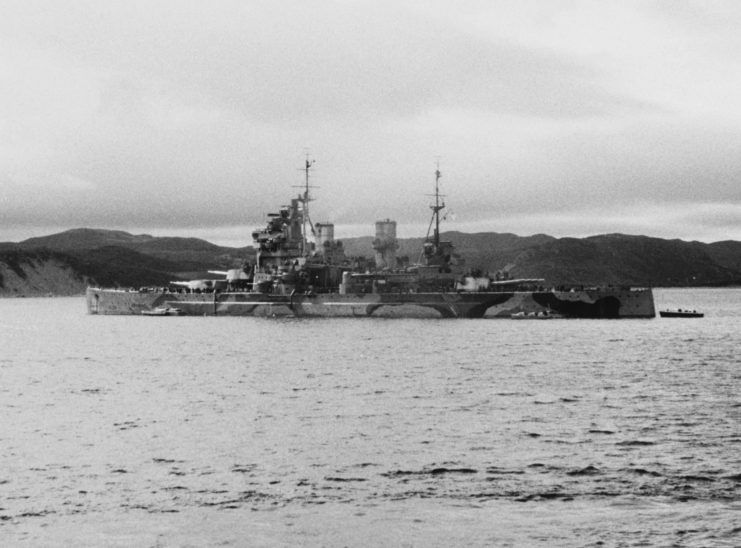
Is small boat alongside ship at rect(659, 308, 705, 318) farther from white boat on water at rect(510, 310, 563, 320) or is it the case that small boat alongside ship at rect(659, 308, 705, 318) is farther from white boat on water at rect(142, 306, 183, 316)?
white boat on water at rect(142, 306, 183, 316)

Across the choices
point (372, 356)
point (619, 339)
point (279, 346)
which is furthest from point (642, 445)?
point (619, 339)

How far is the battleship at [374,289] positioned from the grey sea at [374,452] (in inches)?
1517

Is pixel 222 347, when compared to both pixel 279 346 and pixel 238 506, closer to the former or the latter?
pixel 279 346

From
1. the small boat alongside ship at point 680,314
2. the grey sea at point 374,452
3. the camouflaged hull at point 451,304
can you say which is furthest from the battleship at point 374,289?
the grey sea at point 374,452

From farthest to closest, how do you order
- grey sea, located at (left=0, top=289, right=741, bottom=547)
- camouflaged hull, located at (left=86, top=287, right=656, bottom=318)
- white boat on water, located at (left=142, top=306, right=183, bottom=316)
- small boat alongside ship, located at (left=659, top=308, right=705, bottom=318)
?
white boat on water, located at (left=142, top=306, right=183, bottom=316) → small boat alongside ship, located at (left=659, top=308, right=705, bottom=318) → camouflaged hull, located at (left=86, top=287, right=656, bottom=318) → grey sea, located at (left=0, top=289, right=741, bottom=547)

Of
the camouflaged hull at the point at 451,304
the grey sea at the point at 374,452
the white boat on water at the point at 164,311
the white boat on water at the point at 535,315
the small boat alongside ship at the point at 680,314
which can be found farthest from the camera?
the white boat on water at the point at 164,311

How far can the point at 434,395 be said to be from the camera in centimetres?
3691

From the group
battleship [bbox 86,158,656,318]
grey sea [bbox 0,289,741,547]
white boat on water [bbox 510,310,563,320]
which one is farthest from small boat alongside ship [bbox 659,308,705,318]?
grey sea [bbox 0,289,741,547]

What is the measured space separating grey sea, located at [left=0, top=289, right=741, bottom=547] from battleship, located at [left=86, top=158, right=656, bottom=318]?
3853 centimetres

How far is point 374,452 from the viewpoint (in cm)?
2483

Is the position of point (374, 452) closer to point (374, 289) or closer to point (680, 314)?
point (374, 289)

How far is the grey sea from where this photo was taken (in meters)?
17.7

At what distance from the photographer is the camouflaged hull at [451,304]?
91.8 meters

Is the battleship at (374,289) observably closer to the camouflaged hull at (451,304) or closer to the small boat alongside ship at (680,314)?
the camouflaged hull at (451,304)
